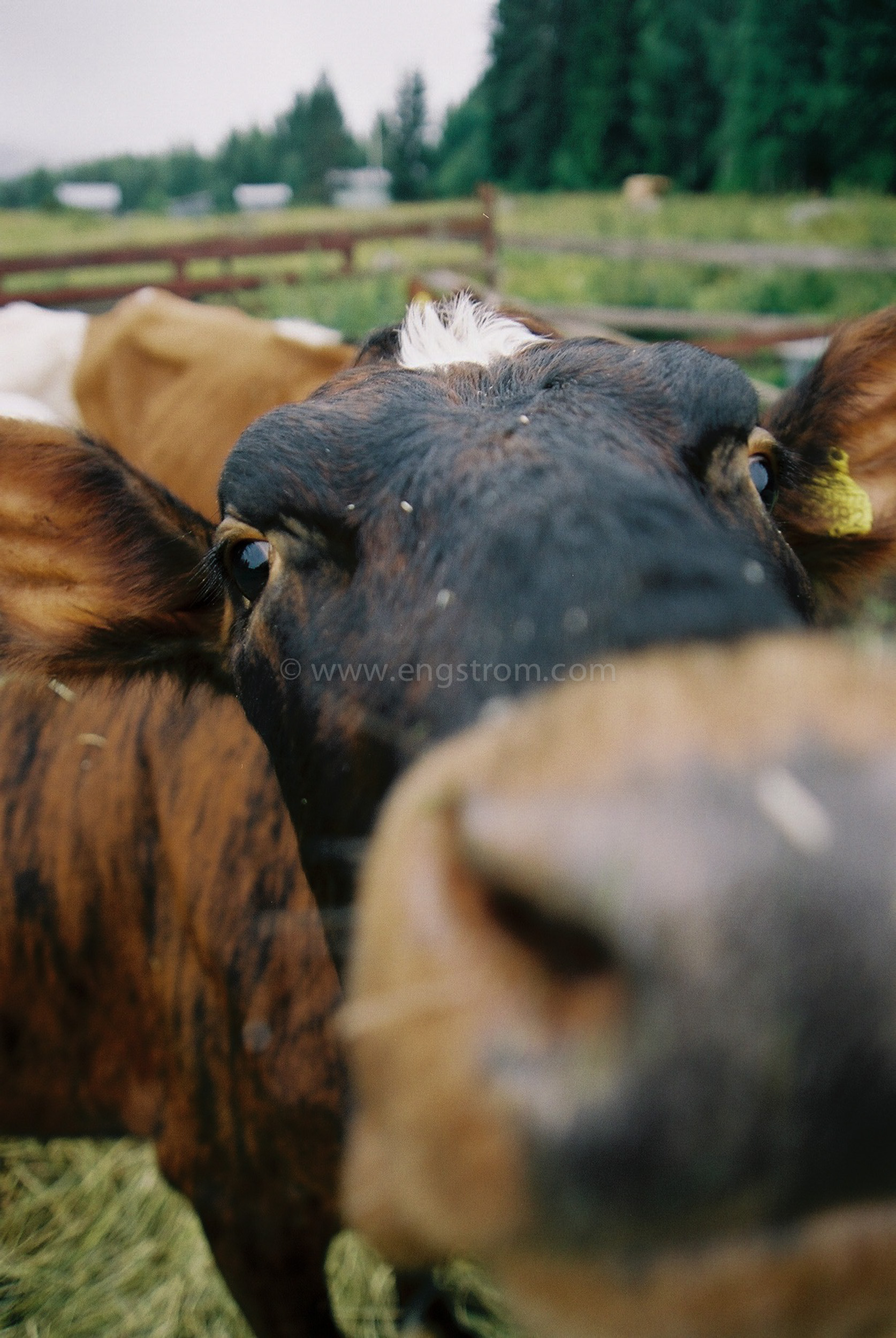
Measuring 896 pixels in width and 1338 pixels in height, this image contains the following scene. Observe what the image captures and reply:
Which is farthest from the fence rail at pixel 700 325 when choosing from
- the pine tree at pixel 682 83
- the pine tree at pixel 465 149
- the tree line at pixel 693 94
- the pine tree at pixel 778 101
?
the pine tree at pixel 465 149

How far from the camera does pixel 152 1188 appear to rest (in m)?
3.80

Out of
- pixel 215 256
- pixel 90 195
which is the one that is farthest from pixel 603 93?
pixel 90 195

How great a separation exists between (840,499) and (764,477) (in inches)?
23.4

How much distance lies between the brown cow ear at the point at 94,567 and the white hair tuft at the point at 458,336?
2.42 feet

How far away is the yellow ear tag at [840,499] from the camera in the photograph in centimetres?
231

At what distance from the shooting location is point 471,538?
4.05 ft

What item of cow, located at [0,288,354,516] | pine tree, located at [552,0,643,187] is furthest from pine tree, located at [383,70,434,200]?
cow, located at [0,288,354,516]

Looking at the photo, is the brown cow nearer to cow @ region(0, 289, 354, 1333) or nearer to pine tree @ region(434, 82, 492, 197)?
cow @ region(0, 289, 354, 1333)

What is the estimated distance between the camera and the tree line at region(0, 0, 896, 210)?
96.5ft

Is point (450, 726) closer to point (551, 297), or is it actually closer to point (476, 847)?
point (476, 847)

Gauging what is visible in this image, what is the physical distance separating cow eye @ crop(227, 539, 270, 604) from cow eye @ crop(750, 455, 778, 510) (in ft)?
3.35

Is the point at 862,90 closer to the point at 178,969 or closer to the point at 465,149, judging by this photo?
the point at 178,969

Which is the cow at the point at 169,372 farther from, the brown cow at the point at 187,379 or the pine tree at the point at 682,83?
the pine tree at the point at 682,83

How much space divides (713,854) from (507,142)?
70711 millimetres
